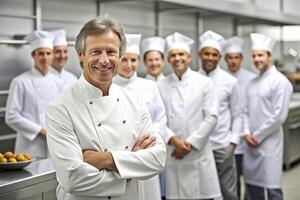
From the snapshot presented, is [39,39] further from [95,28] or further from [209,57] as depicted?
[95,28]

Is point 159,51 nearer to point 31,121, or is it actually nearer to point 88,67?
point 31,121

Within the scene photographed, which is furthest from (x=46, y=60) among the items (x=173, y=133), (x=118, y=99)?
(x=118, y=99)

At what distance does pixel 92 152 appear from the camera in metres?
1.50

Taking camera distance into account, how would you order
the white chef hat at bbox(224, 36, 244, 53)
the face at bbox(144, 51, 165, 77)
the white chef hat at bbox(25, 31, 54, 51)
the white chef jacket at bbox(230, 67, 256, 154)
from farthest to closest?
the white chef hat at bbox(224, 36, 244, 53) < the white chef jacket at bbox(230, 67, 256, 154) < the face at bbox(144, 51, 165, 77) < the white chef hat at bbox(25, 31, 54, 51)

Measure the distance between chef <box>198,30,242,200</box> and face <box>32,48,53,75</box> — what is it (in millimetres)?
1108

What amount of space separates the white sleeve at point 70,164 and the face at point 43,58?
168 cm

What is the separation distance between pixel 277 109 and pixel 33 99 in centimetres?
172

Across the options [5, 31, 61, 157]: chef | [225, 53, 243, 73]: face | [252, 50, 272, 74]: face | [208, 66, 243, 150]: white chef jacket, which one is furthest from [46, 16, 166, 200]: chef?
[225, 53, 243, 73]: face

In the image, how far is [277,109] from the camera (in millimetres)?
3240

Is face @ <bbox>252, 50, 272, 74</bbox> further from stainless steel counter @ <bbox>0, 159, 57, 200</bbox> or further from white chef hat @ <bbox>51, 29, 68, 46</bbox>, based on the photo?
stainless steel counter @ <bbox>0, 159, 57, 200</bbox>

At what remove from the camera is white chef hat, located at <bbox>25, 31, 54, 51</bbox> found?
10.0 ft

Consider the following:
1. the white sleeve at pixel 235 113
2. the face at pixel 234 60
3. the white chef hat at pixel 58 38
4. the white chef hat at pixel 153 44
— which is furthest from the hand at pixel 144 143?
the face at pixel 234 60

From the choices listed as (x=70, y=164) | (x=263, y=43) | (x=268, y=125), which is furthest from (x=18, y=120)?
(x=263, y=43)

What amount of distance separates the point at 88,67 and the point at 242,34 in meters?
5.06
